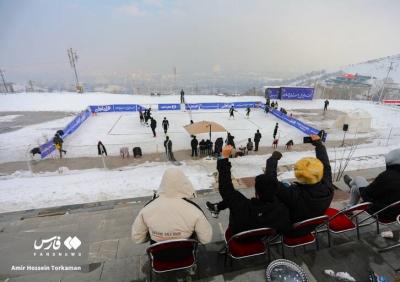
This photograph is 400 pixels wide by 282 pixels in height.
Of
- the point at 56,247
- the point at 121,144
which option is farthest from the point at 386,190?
the point at 121,144

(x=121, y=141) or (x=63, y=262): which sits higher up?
(x=63, y=262)

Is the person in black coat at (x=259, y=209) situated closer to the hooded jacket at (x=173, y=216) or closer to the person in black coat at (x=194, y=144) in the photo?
the hooded jacket at (x=173, y=216)

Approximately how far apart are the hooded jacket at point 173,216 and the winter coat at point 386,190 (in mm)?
2638

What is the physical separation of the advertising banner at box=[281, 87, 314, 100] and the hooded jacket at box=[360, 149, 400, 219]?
33182 millimetres

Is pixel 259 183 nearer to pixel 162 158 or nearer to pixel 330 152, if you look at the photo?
pixel 162 158

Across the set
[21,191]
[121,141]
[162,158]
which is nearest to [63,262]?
[21,191]

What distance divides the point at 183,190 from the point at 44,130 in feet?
74.6

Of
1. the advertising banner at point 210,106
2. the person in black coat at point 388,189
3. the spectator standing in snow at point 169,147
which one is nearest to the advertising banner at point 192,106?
the advertising banner at point 210,106

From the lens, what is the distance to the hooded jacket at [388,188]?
309cm

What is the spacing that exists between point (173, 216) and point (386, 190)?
3074 millimetres

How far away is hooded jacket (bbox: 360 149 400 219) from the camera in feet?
10.1

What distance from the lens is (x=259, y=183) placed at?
254cm

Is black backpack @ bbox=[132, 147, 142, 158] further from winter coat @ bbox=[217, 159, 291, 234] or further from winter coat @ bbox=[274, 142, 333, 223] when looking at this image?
winter coat @ bbox=[274, 142, 333, 223]

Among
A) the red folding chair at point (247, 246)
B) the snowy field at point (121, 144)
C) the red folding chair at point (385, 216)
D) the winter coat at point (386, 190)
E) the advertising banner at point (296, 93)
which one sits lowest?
the snowy field at point (121, 144)
